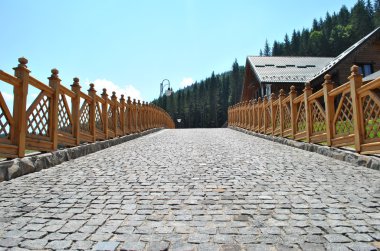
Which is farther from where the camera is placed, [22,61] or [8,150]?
[22,61]

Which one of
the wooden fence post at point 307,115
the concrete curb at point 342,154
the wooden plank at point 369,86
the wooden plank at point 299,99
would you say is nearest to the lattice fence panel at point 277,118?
the concrete curb at point 342,154

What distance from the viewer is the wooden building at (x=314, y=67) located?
23719 millimetres

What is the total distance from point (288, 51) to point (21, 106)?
85.2 m

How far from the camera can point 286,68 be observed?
2819 cm

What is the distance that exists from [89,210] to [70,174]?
2.38m

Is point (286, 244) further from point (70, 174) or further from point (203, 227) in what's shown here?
point (70, 174)

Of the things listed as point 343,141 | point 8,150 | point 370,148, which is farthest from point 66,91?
point 370,148

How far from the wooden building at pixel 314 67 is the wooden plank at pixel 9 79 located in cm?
2150

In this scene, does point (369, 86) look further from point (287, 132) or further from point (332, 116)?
point (287, 132)

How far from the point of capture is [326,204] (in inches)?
138

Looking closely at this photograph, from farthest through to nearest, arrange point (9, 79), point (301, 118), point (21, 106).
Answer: point (301, 118) < point (21, 106) < point (9, 79)

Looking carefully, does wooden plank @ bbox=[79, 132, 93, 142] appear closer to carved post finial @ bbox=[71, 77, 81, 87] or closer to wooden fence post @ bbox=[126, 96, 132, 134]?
carved post finial @ bbox=[71, 77, 81, 87]

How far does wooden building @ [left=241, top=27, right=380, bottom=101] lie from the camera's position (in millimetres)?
23719

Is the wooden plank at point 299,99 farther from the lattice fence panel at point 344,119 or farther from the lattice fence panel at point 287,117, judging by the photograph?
the lattice fence panel at point 344,119
